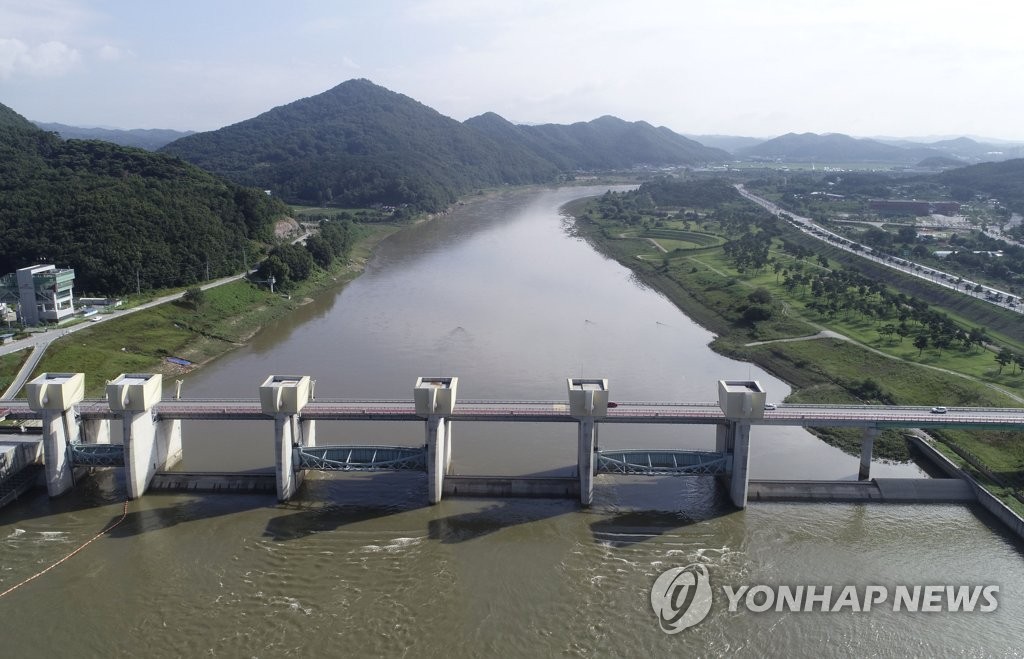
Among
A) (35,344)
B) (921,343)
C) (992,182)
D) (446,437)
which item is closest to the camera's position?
(446,437)

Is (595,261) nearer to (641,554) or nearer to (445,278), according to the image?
(445,278)

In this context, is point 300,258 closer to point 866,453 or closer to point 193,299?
point 193,299

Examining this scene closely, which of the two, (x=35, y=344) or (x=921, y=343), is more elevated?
(x=921, y=343)

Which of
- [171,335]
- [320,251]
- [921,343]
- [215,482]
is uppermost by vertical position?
[320,251]

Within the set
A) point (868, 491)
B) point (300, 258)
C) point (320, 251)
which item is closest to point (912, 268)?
point (868, 491)

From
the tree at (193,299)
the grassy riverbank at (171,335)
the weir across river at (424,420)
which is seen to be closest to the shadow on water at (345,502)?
the weir across river at (424,420)

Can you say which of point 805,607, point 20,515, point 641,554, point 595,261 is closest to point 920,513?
point 805,607

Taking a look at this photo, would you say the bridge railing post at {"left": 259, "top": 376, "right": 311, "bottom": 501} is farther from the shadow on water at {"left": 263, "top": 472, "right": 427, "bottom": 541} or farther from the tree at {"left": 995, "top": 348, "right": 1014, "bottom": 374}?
the tree at {"left": 995, "top": 348, "right": 1014, "bottom": 374}
